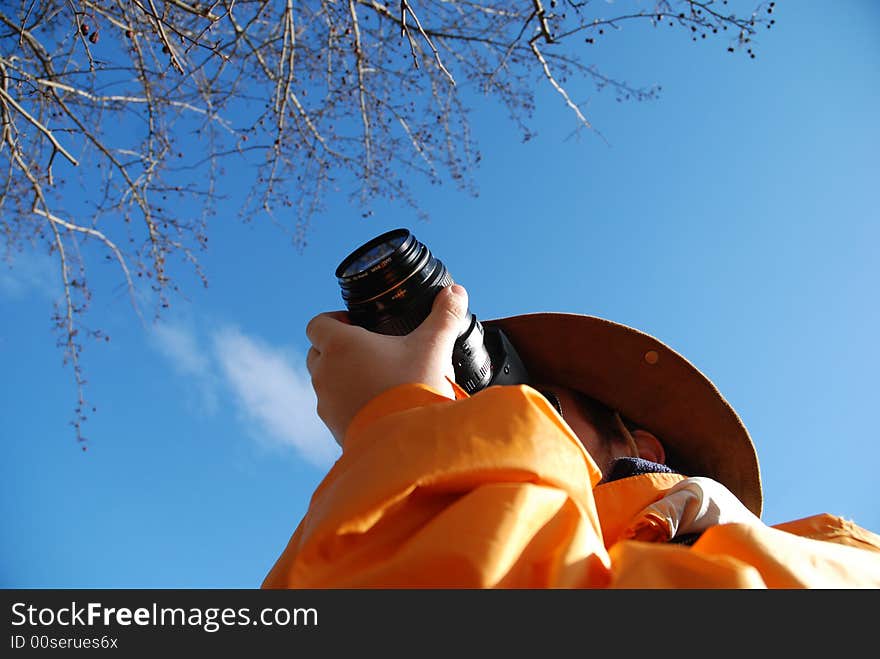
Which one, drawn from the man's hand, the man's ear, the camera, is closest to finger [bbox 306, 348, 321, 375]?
the man's hand

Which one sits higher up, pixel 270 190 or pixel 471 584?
pixel 270 190

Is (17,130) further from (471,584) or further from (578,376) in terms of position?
(471,584)

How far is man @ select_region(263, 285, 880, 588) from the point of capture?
50 centimetres

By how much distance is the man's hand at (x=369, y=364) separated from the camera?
831 mm

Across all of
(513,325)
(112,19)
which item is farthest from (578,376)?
(112,19)

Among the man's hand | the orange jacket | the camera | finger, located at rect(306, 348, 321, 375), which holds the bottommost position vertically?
the orange jacket

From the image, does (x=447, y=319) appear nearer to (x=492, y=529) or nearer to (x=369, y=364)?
(x=369, y=364)

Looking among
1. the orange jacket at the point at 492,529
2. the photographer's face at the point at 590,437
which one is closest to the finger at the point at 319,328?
the orange jacket at the point at 492,529

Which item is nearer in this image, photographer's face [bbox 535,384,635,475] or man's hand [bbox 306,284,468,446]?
man's hand [bbox 306,284,468,446]

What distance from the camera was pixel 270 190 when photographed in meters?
2.83

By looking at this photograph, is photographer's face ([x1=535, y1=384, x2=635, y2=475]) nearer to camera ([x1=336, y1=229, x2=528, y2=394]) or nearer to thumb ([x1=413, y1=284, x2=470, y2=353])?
camera ([x1=336, y1=229, x2=528, y2=394])
